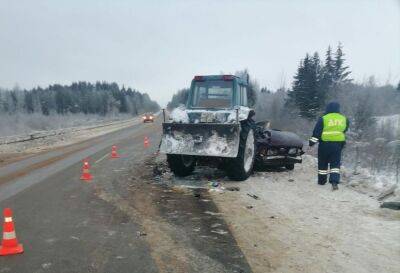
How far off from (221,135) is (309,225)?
12.3 feet

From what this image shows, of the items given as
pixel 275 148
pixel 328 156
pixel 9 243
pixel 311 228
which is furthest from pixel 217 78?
pixel 9 243

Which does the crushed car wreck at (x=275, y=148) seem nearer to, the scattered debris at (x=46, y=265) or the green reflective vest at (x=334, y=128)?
the green reflective vest at (x=334, y=128)

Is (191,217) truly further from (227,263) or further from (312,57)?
(312,57)

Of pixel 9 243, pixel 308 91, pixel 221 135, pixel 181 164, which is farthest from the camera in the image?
pixel 308 91

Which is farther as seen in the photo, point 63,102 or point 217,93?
point 63,102

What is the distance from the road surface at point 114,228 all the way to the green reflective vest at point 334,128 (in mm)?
3369

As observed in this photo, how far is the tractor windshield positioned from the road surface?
251 cm

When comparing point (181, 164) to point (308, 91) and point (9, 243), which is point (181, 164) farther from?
point (308, 91)

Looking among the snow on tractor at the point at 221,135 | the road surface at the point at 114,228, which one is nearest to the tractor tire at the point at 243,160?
the snow on tractor at the point at 221,135

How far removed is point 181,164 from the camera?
36.7 ft

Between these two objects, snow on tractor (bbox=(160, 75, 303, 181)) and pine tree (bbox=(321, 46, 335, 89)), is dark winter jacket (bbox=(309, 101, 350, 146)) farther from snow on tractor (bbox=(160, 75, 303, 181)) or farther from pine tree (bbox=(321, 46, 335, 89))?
pine tree (bbox=(321, 46, 335, 89))

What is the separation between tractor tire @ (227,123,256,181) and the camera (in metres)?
10.3

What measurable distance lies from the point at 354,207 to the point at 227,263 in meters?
3.90

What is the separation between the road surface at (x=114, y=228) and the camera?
198 inches
